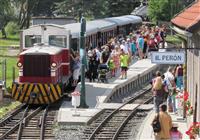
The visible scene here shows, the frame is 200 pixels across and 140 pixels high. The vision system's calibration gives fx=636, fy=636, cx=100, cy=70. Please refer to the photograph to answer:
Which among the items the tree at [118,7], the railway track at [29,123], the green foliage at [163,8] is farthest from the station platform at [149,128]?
the tree at [118,7]

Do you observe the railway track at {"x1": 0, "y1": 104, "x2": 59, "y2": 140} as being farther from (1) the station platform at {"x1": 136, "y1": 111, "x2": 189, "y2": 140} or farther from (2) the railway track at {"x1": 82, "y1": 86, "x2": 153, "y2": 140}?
(1) the station platform at {"x1": 136, "y1": 111, "x2": 189, "y2": 140}

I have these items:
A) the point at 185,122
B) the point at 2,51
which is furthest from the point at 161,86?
the point at 2,51

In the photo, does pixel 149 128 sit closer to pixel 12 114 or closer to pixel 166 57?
pixel 166 57

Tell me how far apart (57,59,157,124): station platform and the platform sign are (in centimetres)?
513

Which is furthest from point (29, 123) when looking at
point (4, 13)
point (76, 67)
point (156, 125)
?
point (4, 13)

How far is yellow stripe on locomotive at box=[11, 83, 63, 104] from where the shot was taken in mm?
24016

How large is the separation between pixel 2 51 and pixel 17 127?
32684 millimetres

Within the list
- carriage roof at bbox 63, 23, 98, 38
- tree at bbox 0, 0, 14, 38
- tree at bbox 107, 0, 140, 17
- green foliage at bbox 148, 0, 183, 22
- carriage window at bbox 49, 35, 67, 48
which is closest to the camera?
carriage window at bbox 49, 35, 67, 48

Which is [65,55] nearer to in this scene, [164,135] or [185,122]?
[185,122]

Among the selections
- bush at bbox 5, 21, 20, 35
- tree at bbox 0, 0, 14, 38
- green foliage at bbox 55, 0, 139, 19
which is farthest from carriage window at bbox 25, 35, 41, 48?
bush at bbox 5, 21, 20, 35

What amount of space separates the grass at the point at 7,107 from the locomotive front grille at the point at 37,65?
1441mm

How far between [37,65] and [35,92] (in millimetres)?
1034

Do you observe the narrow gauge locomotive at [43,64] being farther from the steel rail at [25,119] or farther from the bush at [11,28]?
the bush at [11,28]

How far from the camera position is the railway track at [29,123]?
1918cm
